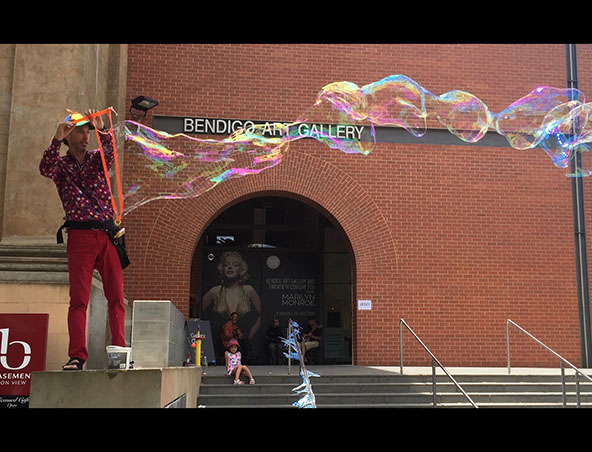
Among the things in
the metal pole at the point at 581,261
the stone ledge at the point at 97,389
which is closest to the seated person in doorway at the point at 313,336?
the metal pole at the point at 581,261

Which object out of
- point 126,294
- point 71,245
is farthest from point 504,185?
point 71,245

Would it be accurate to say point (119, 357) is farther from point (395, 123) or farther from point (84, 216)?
point (395, 123)

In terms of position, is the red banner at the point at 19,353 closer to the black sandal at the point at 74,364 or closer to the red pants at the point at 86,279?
the red pants at the point at 86,279

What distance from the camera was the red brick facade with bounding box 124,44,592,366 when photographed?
13844 millimetres

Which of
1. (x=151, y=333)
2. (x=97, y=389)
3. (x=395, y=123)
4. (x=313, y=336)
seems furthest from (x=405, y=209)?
(x=97, y=389)

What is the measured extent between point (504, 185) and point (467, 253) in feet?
5.41

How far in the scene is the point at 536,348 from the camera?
14.2 meters

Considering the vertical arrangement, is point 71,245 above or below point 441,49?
below

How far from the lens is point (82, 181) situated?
Result: 5.66m

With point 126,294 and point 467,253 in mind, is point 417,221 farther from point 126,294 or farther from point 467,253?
point 126,294

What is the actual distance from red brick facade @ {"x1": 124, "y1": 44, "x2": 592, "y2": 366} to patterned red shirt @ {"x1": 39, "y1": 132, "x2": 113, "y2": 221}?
309 inches

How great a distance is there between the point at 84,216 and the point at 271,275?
38.4ft

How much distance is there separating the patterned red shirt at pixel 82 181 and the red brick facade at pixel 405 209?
25.8 feet

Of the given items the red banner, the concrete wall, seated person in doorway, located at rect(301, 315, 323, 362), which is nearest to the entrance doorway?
seated person in doorway, located at rect(301, 315, 323, 362)
